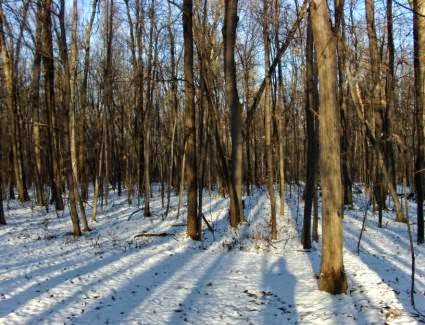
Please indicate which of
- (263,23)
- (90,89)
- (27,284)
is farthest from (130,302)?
(90,89)

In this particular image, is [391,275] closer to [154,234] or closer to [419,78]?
[419,78]

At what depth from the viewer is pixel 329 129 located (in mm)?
6824

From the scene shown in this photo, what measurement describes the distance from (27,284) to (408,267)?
7988 mm

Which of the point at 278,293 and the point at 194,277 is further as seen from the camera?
the point at 194,277

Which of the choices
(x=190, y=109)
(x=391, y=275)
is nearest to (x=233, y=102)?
(x=190, y=109)

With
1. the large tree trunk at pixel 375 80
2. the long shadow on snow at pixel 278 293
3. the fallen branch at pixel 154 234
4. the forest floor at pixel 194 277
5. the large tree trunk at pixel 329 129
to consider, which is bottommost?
the long shadow on snow at pixel 278 293

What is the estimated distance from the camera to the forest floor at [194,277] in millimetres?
6203

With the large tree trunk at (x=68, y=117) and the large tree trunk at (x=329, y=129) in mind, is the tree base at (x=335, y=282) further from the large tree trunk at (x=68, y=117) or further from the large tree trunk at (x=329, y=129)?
the large tree trunk at (x=68, y=117)

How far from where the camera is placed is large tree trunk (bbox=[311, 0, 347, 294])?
6.78 meters

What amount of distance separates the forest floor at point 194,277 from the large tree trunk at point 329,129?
3.78ft

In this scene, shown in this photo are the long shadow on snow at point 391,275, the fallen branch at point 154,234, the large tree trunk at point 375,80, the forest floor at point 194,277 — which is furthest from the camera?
the large tree trunk at point 375,80

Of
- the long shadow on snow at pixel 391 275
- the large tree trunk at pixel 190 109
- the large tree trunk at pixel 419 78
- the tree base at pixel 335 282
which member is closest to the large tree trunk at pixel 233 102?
the large tree trunk at pixel 190 109

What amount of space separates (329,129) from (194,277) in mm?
4071

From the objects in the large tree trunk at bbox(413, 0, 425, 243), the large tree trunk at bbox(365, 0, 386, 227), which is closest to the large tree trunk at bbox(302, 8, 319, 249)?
the large tree trunk at bbox(413, 0, 425, 243)
